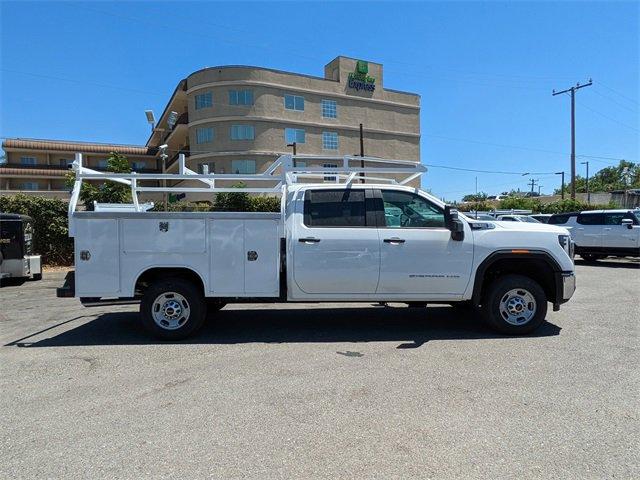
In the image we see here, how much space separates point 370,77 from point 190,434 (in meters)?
60.3

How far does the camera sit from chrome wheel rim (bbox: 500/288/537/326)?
257 inches

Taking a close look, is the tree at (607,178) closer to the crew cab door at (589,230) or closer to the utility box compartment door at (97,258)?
the crew cab door at (589,230)

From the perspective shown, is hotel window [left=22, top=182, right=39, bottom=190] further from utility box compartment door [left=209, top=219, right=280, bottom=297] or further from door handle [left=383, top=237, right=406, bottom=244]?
door handle [left=383, top=237, right=406, bottom=244]

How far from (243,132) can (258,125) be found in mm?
1754

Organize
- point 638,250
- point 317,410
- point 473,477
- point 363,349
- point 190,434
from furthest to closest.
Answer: point 638,250 < point 363,349 < point 317,410 < point 190,434 < point 473,477

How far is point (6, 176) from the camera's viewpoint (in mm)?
62125

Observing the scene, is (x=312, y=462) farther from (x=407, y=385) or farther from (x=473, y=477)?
(x=407, y=385)

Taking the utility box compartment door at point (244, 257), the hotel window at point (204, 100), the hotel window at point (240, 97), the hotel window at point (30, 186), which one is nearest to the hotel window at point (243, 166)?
the hotel window at point (240, 97)

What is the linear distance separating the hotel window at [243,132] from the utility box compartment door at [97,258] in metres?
45.5

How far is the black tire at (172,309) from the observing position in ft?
20.6

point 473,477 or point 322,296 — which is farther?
point 322,296

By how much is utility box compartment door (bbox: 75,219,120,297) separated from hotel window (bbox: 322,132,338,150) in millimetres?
50383

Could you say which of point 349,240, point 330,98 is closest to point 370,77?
point 330,98

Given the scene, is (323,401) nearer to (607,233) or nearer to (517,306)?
(517,306)
